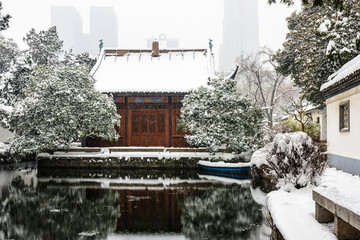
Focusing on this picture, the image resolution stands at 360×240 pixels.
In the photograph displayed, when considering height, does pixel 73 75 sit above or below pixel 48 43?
below

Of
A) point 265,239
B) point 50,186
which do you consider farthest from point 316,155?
point 50,186

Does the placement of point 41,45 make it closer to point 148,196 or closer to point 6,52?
point 6,52

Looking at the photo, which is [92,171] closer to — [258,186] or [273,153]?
[258,186]

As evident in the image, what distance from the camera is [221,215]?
31.7ft

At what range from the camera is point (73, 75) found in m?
20.0

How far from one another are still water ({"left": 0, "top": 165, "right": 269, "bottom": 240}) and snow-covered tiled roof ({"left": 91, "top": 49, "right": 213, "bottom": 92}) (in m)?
8.09

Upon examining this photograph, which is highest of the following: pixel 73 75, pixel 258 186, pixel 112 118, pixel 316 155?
pixel 73 75

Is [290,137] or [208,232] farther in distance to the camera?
[290,137]

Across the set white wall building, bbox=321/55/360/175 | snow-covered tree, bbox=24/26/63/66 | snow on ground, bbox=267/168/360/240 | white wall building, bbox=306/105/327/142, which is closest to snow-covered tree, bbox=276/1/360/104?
white wall building, bbox=321/55/360/175

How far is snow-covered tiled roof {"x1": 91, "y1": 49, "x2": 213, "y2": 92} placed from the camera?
2309 cm

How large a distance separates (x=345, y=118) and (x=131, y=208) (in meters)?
7.45

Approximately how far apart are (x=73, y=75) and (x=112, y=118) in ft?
10.6

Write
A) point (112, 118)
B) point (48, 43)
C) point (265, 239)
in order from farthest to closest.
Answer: point (48, 43) → point (112, 118) → point (265, 239)

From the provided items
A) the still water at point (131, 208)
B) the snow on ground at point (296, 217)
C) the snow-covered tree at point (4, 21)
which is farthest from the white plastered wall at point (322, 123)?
the snow-covered tree at point (4, 21)
